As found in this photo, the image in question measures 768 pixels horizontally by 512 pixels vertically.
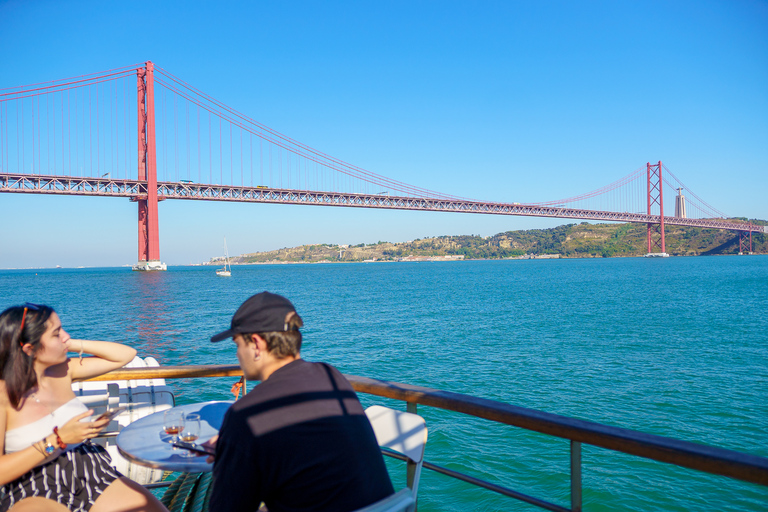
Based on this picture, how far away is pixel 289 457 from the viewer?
99cm

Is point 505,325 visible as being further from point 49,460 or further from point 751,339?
point 49,460

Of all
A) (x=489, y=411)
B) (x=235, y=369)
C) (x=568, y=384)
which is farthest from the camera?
(x=568, y=384)

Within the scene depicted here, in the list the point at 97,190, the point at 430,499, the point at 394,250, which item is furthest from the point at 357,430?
the point at 394,250

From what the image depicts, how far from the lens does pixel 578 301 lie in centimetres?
2734

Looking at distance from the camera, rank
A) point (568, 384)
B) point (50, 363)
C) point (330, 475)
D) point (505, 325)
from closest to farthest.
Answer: point (330, 475) < point (50, 363) < point (568, 384) < point (505, 325)

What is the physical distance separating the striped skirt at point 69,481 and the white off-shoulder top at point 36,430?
0.05m

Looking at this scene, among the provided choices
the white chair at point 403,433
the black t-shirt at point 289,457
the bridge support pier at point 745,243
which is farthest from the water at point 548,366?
the bridge support pier at point 745,243

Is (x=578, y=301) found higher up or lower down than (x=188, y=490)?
lower down

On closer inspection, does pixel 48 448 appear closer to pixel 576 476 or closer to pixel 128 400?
pixel 576 476

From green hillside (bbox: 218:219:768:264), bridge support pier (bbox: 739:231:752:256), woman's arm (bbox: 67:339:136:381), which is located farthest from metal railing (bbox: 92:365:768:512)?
bridge support pier (bbox: 739:231:752:256)

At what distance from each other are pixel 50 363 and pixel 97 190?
151 feet

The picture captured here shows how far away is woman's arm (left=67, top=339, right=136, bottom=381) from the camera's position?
6.57 feet

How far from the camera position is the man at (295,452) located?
38.8 inches

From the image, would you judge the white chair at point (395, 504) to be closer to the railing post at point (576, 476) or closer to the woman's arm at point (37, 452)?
the railing post at point (576, 476)
